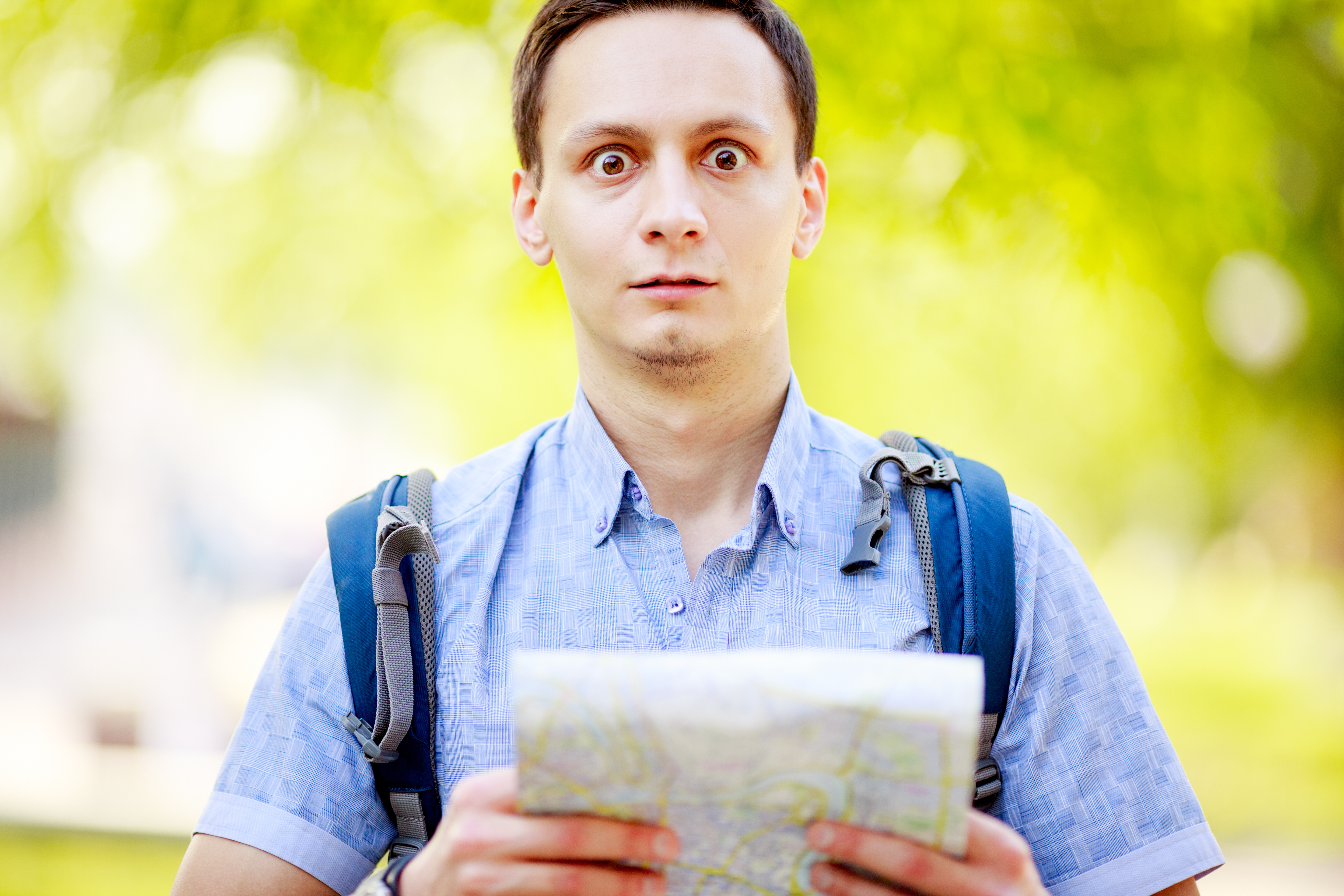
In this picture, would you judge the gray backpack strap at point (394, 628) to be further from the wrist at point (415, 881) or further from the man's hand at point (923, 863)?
the man's hand at point (923, 863)

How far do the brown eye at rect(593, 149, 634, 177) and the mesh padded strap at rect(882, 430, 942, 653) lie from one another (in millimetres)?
629

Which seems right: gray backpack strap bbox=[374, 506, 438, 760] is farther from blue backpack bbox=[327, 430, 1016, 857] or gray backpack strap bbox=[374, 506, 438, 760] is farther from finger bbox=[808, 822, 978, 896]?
finger bbox=[808, 822, 978, 896]

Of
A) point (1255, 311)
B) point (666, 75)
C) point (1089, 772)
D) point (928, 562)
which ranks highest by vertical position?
point (1255, 311)

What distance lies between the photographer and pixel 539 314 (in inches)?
161

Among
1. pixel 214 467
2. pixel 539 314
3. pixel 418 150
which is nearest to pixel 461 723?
pixel 539 314

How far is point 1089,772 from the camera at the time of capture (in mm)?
1636

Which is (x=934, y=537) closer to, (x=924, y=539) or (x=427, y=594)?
(x=924, y=539)

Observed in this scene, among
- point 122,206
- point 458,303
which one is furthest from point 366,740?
point 122,206

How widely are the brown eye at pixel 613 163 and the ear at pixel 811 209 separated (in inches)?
15.0

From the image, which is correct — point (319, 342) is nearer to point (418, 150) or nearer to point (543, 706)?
point (418, 150)

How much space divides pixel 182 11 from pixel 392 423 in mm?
2936

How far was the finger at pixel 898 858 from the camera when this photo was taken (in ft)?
3.86

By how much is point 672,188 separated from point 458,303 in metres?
3.17

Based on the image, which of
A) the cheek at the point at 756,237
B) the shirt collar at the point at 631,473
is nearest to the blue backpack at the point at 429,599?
the shirt collar at the point at 631,473
